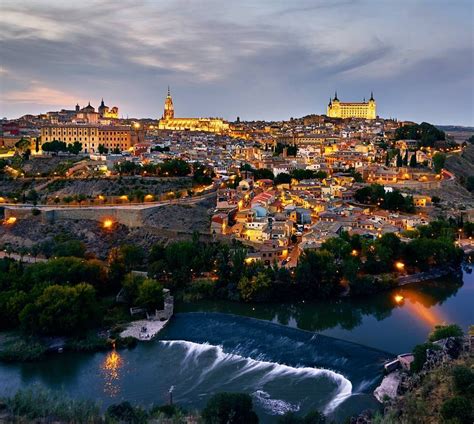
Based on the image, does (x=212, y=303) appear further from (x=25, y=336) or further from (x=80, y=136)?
Result: (x=80, y=136)

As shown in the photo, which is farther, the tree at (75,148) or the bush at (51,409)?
the tree at (75,148)

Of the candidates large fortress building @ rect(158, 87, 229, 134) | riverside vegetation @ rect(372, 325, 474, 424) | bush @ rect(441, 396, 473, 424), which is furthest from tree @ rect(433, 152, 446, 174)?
large fortress building @ rect(158, 87, 229, 134)

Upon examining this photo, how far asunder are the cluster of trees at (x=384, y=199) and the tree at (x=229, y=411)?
43.9ft

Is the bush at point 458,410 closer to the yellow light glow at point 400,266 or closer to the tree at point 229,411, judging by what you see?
the tree at point 229,411

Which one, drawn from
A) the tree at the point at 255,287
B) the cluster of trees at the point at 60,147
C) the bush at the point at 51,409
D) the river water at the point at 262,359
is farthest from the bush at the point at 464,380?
the cluster of trees at the point at 60,147

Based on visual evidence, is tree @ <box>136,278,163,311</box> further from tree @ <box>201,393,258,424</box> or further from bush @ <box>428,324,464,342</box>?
bush @ <box>428,324,464,342</box>

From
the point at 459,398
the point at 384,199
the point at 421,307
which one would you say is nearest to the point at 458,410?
the point at 459,398

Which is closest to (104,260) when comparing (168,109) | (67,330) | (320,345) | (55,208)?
(55,208)

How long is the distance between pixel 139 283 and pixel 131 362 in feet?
8.47

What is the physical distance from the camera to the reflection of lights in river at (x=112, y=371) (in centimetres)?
792

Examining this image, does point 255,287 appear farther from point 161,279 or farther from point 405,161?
point 405,161

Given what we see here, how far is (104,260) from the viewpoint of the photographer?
1390 centimetres

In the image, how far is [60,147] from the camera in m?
24.6

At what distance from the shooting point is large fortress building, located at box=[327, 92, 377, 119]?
50.6 meters
